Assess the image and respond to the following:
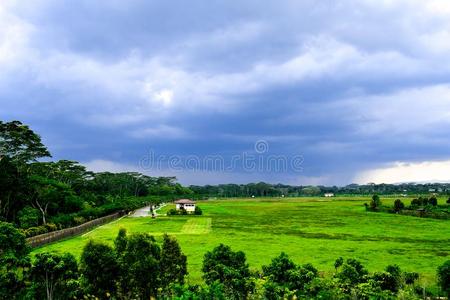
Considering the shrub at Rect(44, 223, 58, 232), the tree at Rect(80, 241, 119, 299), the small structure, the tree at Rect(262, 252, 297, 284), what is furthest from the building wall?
the tree at Rect(80, 241, 119, 299)

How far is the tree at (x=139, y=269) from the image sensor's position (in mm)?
15070

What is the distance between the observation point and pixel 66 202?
187 feet

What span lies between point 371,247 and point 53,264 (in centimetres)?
2598

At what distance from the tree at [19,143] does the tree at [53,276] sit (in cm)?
3415

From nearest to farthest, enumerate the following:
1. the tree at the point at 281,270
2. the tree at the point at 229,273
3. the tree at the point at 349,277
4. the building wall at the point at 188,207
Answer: the tree at the point at 229,273 < the tree at the point at 349,277 < the tree at the point at 281,270 < the building wall at the point at 188,207

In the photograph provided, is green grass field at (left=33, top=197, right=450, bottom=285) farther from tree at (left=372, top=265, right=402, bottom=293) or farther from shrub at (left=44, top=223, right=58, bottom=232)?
tree at (left=372, top=265, right=402, bottom=293)

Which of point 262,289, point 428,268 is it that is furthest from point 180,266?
point 428,268

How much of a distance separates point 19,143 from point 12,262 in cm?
3449

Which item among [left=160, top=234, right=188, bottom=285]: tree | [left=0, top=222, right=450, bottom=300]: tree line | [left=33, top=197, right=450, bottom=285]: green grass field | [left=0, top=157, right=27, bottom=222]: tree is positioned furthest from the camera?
[left=0, top=157, right=27, bottom=222]: tree

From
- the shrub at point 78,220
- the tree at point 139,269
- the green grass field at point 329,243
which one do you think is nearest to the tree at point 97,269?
the tree at point 139,269

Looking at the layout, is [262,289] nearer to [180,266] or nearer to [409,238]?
Answer: [180,266]

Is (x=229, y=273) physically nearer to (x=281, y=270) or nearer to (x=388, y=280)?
(x=281, y=270)

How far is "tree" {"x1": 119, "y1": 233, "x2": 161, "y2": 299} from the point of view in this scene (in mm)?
15070

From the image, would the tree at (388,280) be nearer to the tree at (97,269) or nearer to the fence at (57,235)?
the tree at (97,269)
